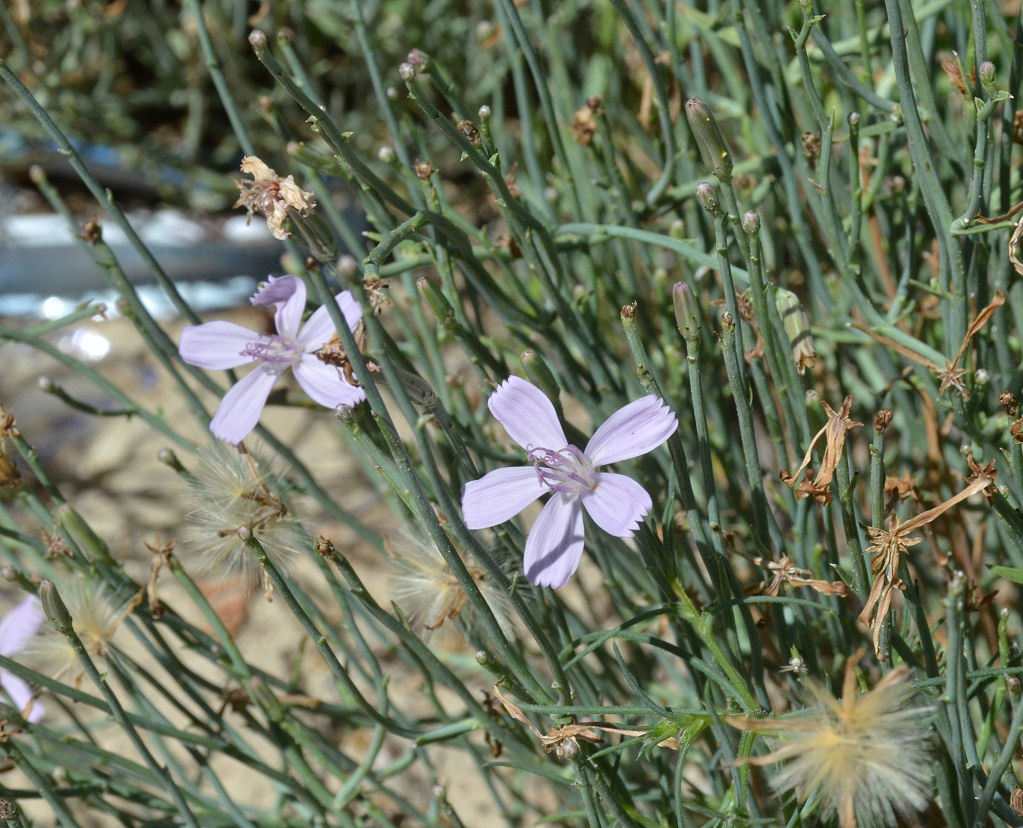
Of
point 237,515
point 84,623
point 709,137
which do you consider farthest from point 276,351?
point 709,137

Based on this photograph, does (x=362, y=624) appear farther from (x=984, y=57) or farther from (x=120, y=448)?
(x=984, y=57)

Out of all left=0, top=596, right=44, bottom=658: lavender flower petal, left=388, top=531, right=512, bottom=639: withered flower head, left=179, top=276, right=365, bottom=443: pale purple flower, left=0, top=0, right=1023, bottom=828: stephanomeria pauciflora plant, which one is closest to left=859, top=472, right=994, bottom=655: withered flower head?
left=0, top=0, right=1023, bottom=828: stephanomeria pauciflora plant

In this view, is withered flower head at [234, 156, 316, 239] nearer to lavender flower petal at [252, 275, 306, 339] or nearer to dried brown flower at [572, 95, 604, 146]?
lavender flower petal at [252, 275, 306, 339]

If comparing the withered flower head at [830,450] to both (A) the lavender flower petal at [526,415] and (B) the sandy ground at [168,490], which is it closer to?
(A) the lavender flower petal at [526,415]

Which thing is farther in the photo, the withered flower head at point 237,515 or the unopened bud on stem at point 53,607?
the withered flower head at point 237,515

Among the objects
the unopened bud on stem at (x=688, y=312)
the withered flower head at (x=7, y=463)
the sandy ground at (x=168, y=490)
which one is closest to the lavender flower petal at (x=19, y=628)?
the withered flower head at (x=7, y=463)
